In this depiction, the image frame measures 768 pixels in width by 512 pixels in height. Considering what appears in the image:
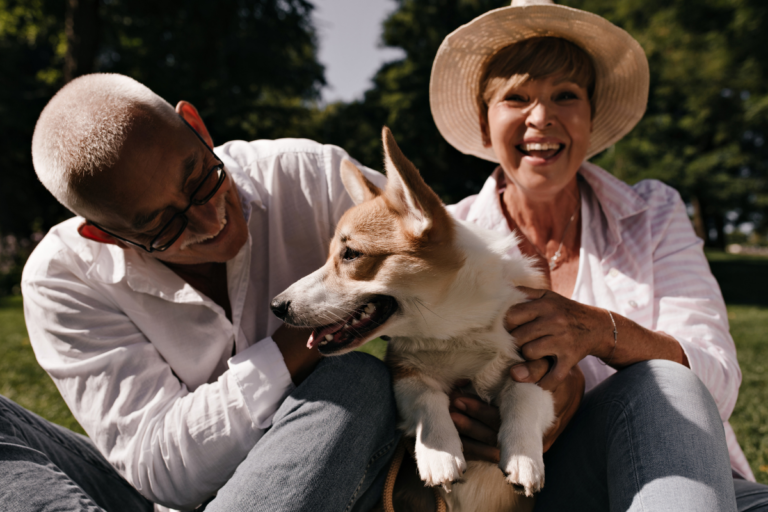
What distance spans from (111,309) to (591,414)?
179cm

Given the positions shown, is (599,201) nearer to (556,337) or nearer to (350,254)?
(556,337)

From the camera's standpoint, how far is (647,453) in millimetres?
1473

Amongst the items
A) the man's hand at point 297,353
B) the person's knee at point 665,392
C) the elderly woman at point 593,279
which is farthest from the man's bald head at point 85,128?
the person's knee at point 665,392

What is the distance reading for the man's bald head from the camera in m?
1.68

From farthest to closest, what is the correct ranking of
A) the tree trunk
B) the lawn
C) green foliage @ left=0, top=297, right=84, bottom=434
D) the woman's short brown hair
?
the tree trunk → green foliage @ left=0, top=297, right=84, bottom=434 → the lawn → the woman's short brown hair

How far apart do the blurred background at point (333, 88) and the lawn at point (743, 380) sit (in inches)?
1.6

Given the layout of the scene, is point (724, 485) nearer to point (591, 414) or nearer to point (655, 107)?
point (591, 414)

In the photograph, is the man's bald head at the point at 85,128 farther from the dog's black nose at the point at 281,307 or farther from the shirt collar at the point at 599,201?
the shirt collar at the point at 599,201

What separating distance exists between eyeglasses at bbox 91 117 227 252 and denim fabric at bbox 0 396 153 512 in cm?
69

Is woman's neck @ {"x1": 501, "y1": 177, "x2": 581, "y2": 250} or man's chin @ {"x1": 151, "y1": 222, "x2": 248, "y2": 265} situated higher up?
man's chin @ {"x1": 151, "y1": 222, "x2": 248, "y2": 265}

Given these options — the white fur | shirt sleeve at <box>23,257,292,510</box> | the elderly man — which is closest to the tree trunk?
the elderly man

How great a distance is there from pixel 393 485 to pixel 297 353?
0.56m

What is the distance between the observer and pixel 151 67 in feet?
33.6

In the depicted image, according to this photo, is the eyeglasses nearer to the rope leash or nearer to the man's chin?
the man's chin
